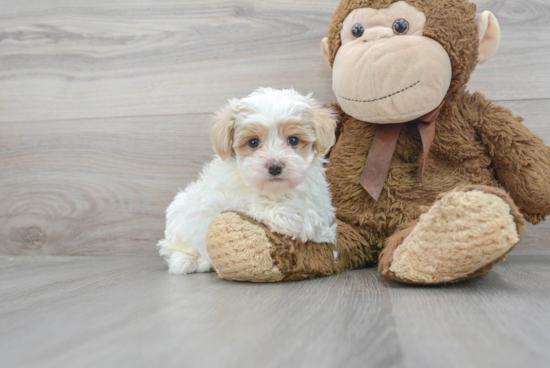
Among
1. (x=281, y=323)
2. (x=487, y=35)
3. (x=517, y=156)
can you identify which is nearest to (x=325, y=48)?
(x=487, y=35)

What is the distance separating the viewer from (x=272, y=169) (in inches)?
36.1

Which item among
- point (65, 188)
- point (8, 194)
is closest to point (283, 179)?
point (65, 188)

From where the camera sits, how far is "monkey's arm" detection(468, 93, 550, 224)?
101 centimetres

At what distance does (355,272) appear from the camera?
1.04m

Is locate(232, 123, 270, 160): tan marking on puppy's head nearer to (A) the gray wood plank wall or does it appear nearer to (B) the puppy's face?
(B) the puppy's face

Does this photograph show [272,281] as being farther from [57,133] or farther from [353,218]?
[57,133]

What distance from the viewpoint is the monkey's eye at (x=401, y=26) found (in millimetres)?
987

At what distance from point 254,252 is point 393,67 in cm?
51

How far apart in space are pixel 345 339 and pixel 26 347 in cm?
43

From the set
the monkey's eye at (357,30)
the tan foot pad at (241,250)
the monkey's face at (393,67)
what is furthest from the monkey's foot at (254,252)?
the monkey's eye at (357,30)

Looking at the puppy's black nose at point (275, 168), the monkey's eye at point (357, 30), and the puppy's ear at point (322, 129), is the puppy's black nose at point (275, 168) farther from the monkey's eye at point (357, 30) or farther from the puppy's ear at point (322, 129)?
the monkey's eye at point (357, 30)

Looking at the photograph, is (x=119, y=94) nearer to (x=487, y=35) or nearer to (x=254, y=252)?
(x=254, y=252)

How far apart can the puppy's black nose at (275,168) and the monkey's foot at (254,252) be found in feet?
0.39

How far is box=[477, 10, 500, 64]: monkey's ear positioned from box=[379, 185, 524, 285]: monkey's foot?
17.9 inches
